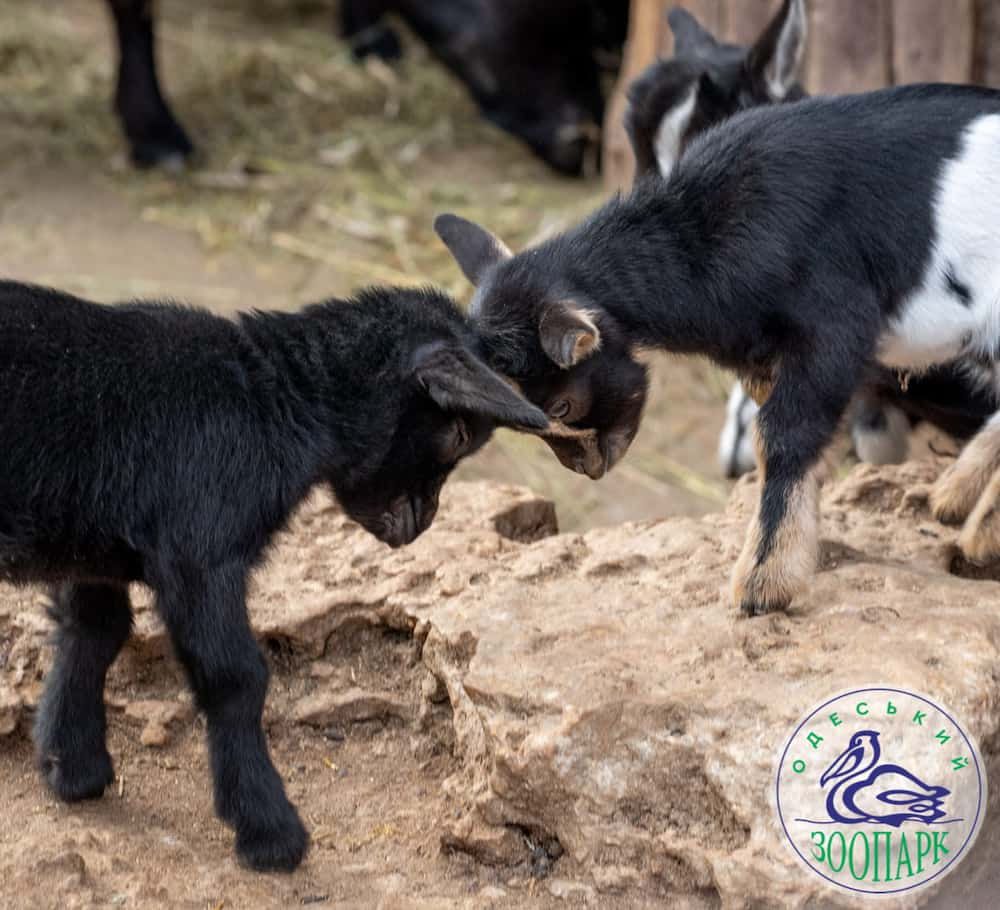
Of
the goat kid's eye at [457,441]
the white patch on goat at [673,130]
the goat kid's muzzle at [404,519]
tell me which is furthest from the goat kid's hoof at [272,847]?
the white patch on goat at [673,130]

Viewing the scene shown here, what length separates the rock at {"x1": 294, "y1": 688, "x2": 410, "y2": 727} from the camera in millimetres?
3805

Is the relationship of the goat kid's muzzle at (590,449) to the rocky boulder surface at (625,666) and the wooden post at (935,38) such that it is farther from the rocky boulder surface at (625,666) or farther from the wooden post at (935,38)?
the wooden post at (935,38)

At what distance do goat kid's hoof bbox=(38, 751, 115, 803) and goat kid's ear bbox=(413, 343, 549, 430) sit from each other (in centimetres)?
113

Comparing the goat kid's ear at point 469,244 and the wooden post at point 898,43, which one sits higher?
the wooden post at point 898,43

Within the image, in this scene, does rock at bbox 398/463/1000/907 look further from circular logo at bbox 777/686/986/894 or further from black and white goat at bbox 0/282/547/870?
black and white goat at bbox 0/282/547/870

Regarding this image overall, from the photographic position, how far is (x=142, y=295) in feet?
23.0

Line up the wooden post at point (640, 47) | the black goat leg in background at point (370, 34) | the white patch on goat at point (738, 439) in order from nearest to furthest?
the white patch on goat at point (738, 439), the wooden post at point (640, 47), the black goat leg in background at point (370, 34)

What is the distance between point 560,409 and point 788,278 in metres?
0.64

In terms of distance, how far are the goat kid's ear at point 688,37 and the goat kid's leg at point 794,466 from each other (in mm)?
2314

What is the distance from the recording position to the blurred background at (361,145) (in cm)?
619

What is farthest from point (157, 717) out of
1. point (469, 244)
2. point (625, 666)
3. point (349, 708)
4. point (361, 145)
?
point (361, 145)

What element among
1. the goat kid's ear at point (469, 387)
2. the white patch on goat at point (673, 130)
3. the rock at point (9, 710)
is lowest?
the rock at point (9, 710)

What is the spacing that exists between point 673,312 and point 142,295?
3836mm

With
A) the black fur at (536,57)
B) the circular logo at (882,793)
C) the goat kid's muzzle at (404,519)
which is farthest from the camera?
the black fur at (536,57)
